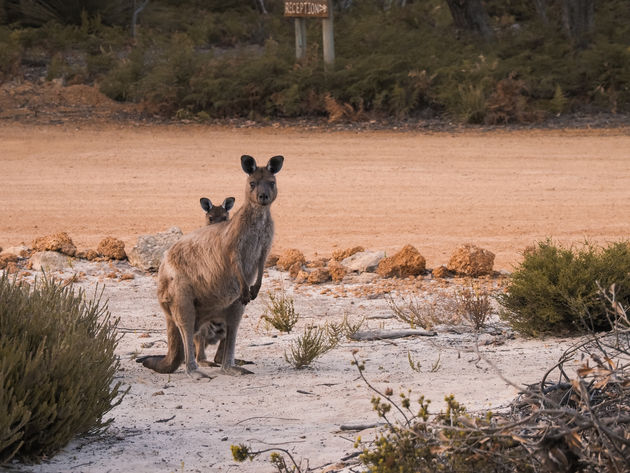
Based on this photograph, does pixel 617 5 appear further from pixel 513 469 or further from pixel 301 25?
pixel 513 469

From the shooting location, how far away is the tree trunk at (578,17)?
2431cm

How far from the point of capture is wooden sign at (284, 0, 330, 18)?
72.2 ft

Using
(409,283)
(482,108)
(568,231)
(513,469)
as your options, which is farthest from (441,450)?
(482,108)

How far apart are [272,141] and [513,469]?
14.7 metres

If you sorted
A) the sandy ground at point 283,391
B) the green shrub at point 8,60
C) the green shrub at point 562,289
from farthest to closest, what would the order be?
the green shrub at point 8,60 < the green shrub at point 562,289 < the sandy ground at point 283,391

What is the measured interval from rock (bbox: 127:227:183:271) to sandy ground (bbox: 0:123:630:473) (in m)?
0.12

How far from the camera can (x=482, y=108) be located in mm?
20266

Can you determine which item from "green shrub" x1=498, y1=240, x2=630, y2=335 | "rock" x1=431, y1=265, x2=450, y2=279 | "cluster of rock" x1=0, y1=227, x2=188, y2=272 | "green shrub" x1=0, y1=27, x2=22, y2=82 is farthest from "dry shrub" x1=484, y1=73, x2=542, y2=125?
"green shrub" x1=498, y1=240, x2=630, y2=335

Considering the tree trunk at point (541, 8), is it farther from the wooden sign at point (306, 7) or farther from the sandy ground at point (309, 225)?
the sandy ground at point (309, 225)

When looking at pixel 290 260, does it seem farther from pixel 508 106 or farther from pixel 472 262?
pixel 508 106

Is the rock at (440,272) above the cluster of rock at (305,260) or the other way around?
the other way around

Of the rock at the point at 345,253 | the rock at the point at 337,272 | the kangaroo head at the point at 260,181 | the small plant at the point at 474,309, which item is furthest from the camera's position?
the rock at the point at 345,253

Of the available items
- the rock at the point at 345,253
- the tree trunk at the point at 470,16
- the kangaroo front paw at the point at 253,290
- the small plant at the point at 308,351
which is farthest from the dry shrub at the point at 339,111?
the kangaroo front paw at the point at 253,290

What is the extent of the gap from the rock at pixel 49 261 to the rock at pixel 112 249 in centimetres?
42
